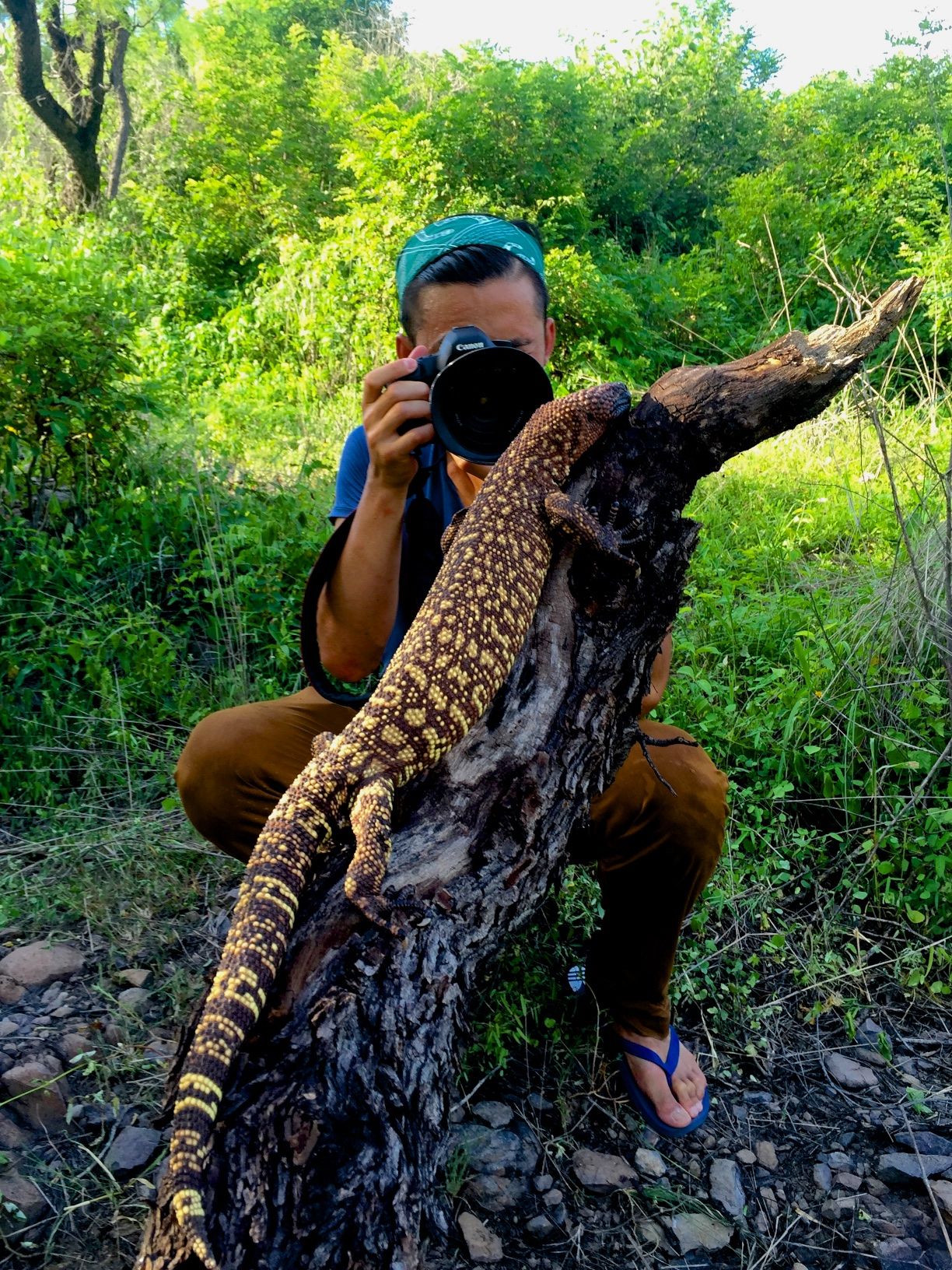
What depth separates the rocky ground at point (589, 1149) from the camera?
2.46m

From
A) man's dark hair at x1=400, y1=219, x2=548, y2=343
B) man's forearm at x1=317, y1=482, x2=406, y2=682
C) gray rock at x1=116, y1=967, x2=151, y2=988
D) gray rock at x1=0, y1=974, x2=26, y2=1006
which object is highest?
man's dark hair at x1=400, y1=219, x2=548, y2=343

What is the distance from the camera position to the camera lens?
8.96 feet

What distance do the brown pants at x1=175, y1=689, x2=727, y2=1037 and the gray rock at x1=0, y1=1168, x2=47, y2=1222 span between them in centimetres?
109

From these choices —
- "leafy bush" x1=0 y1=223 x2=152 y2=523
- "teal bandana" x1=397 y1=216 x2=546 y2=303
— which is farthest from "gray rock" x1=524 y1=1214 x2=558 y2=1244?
"leafy bush" x1=0 y1=223 x2=152 y2=523

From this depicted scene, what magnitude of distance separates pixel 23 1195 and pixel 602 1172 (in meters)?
1.63

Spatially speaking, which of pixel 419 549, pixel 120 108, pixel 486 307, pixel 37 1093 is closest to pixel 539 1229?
pixel 37 1093

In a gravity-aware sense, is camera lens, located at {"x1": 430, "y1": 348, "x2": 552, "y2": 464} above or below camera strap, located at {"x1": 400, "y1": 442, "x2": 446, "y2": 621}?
above

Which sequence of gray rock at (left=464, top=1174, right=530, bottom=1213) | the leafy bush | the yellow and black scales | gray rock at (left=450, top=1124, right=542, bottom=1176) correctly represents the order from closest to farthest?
the yellow and black scales
gray rock at (left=464, top=1174, right=530, bottom=1213)
gray rock at (left=450, top=1124, right=542, bottom=1176)
the leafy bush

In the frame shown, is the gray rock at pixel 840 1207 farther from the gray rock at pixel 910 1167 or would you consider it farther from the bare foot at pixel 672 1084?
the bare foot at pixel 672 1084

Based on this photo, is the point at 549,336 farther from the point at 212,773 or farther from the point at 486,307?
the point at 212,773

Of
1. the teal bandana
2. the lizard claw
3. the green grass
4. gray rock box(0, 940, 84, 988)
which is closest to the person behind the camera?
the lizard claw

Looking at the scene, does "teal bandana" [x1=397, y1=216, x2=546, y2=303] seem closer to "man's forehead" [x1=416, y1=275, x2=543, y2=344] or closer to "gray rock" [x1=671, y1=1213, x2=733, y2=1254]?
"man's forehead" [x1=416, y1=275, x2=543, y2=344]

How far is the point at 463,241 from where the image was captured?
3.42 meters

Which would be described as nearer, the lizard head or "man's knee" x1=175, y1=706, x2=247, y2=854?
"man's knee" x1=175, y1=706, x2=247, y2=854
